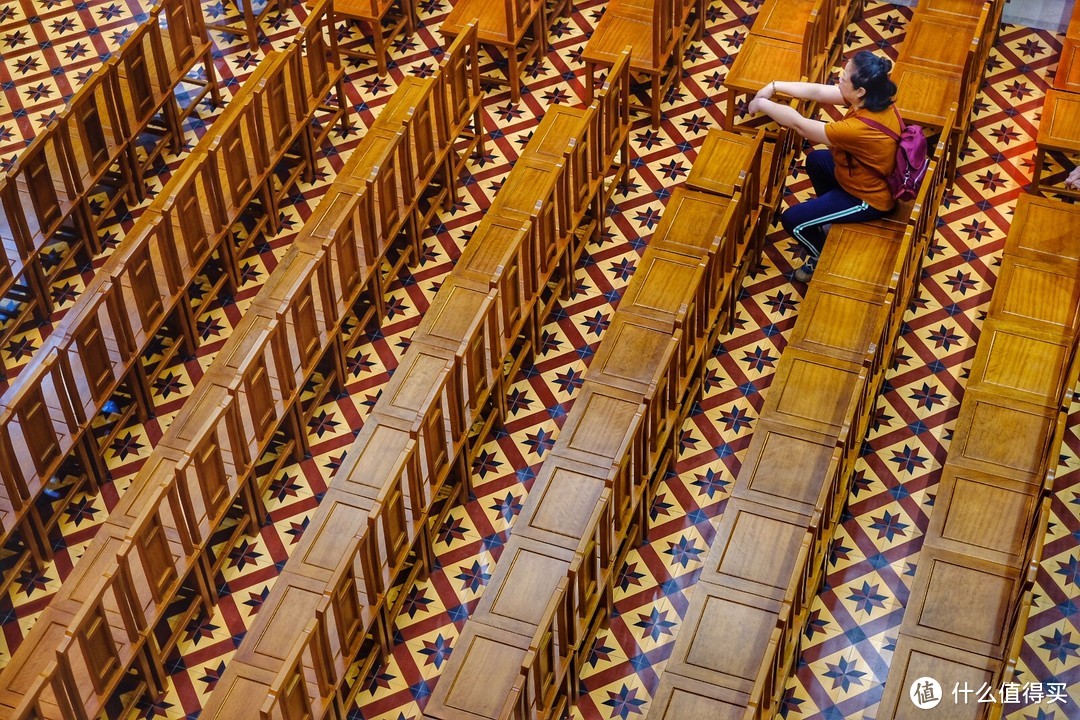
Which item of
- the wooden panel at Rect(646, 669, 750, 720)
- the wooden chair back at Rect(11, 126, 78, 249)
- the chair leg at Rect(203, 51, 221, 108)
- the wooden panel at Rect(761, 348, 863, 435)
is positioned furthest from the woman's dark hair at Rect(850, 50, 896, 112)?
the wooden chair back at Rect(11, 126, 78, 249)

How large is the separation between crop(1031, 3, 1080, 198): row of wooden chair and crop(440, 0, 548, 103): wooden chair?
2.59m

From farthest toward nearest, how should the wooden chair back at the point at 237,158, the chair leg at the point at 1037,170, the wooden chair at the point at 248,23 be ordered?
1. the wooden chair at the point at 248,23
2. the chair leg at the point at 1037,170
3. the wooden chair back at the point at 237,158

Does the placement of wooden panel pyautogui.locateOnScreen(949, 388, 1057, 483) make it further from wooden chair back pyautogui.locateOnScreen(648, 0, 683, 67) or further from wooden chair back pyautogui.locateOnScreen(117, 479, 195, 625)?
wooden chair back pyautogui.locateOnScreen(117, 479, 195, 625)

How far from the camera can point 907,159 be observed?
6.62 m

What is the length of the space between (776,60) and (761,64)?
0.08 metres

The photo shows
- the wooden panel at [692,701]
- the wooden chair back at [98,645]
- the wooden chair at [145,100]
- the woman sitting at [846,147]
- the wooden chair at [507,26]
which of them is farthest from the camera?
the wooden chair at [507,26]

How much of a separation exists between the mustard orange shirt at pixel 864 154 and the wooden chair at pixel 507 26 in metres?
1.88

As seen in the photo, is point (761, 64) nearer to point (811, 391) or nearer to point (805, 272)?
point (805, 272)

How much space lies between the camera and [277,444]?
657cm

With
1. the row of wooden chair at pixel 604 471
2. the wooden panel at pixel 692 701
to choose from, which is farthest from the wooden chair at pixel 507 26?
the wooden panel at pixel 692 701

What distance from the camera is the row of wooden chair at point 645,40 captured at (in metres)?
7.69

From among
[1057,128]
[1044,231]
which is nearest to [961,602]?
[1044,231]

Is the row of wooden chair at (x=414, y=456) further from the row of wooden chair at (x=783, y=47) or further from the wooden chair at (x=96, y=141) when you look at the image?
the wooden chair at (x=96, y=141)

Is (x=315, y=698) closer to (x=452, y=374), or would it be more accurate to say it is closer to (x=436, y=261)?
(x=452, y=374)
